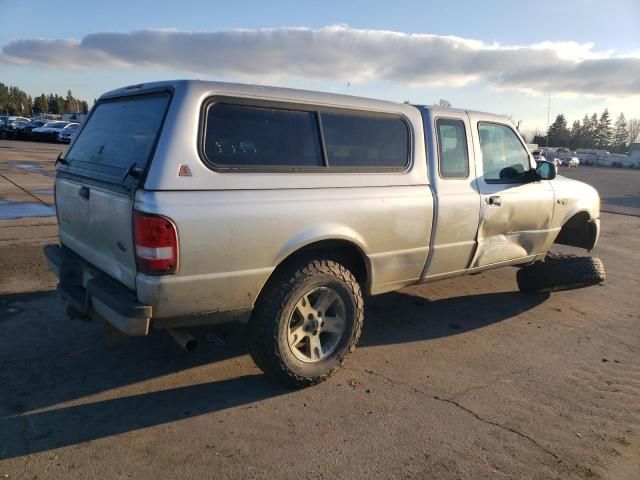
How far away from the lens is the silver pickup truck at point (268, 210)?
2.91 metres

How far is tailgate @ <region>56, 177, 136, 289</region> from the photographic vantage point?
2.94 m

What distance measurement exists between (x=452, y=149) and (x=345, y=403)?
2406mm

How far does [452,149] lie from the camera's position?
448 cm

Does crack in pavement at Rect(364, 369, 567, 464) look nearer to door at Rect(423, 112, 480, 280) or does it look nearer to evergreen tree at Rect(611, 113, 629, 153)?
door at Rect(423, 112, 480, 280)

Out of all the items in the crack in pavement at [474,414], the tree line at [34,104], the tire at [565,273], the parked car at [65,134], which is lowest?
the crack in pavement at [474,414]

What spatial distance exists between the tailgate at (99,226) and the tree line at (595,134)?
10773cm

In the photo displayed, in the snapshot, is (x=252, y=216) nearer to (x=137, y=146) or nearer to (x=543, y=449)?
(x=137, y=146)

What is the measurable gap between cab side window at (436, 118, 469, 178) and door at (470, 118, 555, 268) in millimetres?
174

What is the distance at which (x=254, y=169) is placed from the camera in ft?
10.5

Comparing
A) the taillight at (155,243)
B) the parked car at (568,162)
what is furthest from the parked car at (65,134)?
the parked car at (568,162)

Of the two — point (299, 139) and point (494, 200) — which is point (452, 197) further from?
point (299, 139)

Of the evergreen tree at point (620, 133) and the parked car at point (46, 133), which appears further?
the evergreen tree at point (620, 133)

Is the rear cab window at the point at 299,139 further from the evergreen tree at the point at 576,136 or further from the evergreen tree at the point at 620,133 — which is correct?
the evergreen tree at the point at 620,133

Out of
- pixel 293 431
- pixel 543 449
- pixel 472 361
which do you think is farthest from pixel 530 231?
pixel 293 431
